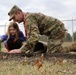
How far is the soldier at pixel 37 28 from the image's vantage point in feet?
23.5

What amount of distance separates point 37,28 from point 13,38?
4.40 ft

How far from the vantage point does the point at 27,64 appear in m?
5.66

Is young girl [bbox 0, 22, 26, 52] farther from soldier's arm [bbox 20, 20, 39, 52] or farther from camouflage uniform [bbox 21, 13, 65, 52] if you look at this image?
soldier's arm [bbox 20, 20, 39, 52]

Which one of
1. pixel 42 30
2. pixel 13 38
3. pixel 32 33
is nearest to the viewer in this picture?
pixel 32 33

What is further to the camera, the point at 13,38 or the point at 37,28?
the point at 13,38

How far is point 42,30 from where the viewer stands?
26.2 ft

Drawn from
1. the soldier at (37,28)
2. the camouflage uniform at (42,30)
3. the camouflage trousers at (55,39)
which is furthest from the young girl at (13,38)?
the camouflage trousers at (55,39)

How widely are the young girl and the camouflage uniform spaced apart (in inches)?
24.9

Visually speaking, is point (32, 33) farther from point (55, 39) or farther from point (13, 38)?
point (13, 38)

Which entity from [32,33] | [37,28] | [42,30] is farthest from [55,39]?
[32,33]

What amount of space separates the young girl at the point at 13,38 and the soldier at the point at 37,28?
0.53 metres

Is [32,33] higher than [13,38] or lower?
higher

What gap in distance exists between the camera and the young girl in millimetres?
8156

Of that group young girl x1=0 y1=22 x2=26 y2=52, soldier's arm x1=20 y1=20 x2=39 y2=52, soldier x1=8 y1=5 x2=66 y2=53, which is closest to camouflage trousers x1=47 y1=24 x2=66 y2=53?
soldier x1=8 y1=5 x2=66 y2=53
